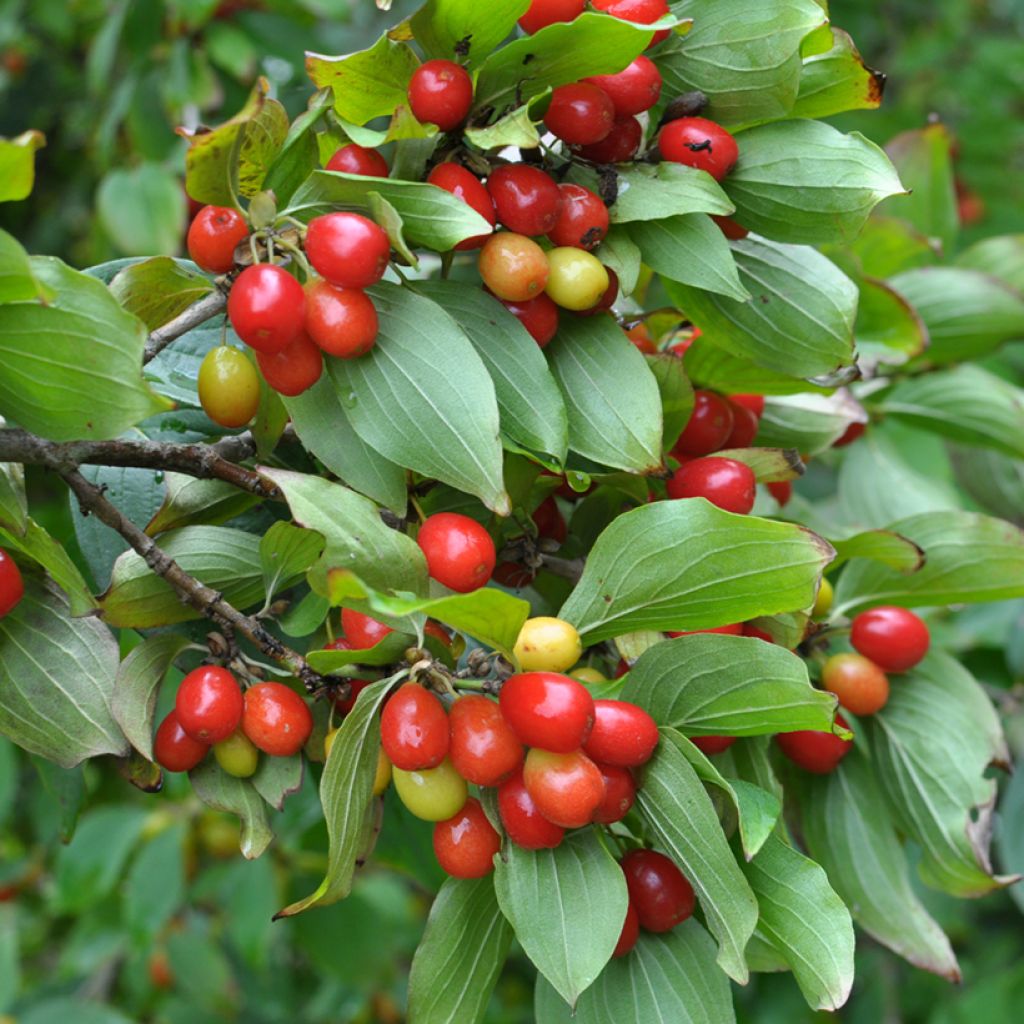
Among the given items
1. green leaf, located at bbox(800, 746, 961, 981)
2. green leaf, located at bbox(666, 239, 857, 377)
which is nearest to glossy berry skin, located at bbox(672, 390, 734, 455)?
green leaf, located at bbox(666, 239, 857, 377)

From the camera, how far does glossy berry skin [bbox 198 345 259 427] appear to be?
899 mm

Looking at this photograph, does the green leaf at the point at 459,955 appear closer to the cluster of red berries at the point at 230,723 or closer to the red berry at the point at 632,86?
the cluster of red berries at the point at 230,723

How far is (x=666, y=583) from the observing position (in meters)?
0.85

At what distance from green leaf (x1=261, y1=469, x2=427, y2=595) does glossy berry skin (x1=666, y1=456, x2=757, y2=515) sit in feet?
0.92

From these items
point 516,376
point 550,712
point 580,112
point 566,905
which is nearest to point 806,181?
point 580,112

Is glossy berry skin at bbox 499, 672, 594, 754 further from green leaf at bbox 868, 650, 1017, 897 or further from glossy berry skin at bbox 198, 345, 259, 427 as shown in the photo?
green leaf at bbox 868, 650, 1017, 897

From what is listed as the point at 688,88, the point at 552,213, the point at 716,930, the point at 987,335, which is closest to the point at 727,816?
the point at 716,930

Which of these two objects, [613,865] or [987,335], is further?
[987,335]

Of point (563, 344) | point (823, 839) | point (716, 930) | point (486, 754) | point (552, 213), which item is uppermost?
point (552, 213)

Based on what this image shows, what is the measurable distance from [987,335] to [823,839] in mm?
942

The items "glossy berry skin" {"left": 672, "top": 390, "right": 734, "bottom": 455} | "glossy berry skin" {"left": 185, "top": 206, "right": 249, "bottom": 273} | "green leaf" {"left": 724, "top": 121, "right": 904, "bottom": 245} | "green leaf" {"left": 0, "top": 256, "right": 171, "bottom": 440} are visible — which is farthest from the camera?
"glossy berry skin" {"left": 672, "top": 390, "right": 734, "bottom": 455}

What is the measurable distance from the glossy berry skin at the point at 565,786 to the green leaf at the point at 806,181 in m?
0.51

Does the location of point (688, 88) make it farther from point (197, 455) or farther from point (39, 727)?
point (39, 727)

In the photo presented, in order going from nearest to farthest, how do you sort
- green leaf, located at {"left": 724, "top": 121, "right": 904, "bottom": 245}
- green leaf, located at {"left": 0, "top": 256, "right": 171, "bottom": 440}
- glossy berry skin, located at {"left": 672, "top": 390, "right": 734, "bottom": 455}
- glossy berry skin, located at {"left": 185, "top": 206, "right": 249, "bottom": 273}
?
green leaf, located at {"left": 0, "top": 256, "right": 171, "bottom": 440}, glossy berry skin, located at {"left": 185, "top": 206, "right": 249, "bottom": 273}, green leaf, located at {"left": 724, "top": 121, "right": 904, "bottom": 245}, glossy berry skin, located at {"left": 672, "top": 390, "right": 734, "bottom": 455}
